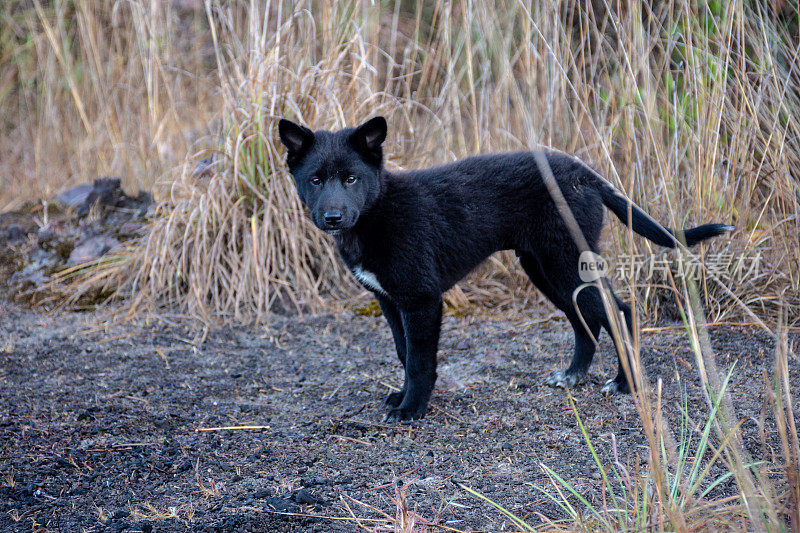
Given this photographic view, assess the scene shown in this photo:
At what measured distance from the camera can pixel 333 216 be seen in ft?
8.80

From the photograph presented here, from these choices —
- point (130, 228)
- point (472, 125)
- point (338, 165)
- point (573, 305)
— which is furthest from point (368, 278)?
point (130, 228)

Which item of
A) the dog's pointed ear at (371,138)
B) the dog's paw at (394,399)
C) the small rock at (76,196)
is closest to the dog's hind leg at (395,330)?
the dog's paw at (394,399)

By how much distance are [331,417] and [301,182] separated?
100 centimetres

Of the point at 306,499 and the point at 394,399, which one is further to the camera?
the point at 394,399

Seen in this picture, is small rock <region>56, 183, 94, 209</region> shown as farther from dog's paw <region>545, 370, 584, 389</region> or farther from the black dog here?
dog's paw <region>545, 370, 584, 389</region>

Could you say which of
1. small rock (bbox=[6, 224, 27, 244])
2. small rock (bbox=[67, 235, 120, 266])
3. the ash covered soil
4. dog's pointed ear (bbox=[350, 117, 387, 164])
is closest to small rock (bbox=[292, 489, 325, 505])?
the ash covered soil

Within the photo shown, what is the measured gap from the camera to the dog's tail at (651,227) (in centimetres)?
275

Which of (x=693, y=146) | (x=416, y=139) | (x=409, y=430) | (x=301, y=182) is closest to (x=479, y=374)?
(x=409, y=430)

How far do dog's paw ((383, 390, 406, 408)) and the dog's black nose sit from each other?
2.73 ft

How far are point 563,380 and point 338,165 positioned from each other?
1.35 m

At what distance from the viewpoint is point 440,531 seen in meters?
1.91

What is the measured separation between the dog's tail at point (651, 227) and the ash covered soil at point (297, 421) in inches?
20.7

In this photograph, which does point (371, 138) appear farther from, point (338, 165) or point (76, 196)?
point (76, 196)

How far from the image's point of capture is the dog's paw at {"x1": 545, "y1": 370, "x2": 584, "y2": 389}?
10.0ft
